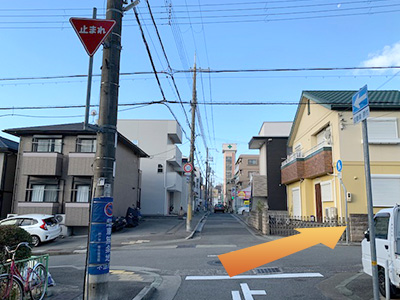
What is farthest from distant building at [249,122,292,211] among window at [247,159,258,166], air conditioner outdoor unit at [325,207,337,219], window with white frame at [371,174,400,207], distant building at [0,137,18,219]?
window at [247,159,258,166]

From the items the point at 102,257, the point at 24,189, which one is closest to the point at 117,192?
the point at 24,189

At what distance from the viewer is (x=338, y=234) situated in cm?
1419

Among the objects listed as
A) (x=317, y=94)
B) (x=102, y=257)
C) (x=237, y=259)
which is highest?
(x=317, y=94)

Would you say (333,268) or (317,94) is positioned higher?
(317,94)

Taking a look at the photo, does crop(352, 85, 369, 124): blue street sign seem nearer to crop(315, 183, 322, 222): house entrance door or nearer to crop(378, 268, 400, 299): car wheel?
crop(378, 268, 400, 299): car wheel

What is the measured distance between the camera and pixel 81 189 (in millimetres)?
19625

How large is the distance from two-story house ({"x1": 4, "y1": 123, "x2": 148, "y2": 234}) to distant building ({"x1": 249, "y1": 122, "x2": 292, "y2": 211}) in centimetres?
1665

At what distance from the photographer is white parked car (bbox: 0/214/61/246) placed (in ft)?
49.2

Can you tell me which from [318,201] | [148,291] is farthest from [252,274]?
[318,201]

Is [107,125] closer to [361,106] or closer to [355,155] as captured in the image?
[361,106]

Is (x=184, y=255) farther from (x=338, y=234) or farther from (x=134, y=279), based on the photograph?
(x=338, y=234)

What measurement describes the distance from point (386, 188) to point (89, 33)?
52.8 ft

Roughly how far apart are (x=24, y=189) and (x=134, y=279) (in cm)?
1501

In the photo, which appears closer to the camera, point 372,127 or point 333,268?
point 333,268
